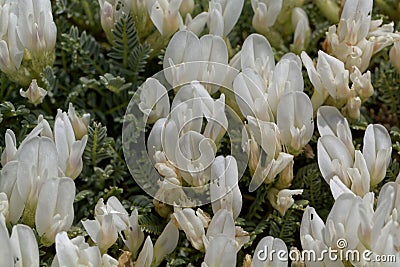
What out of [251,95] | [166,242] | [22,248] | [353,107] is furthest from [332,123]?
[22,248]

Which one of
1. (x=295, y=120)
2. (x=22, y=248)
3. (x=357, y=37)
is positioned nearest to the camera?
(x=22, y=248)

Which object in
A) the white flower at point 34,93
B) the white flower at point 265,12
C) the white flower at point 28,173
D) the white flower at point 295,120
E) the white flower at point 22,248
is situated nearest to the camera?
the white flower at point 22,248

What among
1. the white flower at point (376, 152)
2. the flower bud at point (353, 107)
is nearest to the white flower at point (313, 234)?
the white flower at point (376, 152)

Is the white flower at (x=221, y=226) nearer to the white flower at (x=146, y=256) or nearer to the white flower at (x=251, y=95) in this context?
the white flower at (x=146, y=256)

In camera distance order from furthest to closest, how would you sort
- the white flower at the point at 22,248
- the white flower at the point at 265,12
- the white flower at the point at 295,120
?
the white flower at the point at 265,12 < the white flower at the point at 295,120 < the white flower at the point at 22,248

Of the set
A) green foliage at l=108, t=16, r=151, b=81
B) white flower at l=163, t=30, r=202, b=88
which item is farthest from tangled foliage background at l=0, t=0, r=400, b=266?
white flower at l=163, t=30, r=202, b=88

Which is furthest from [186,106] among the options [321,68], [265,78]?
[321,68]

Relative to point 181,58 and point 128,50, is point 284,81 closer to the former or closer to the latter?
point 181,58

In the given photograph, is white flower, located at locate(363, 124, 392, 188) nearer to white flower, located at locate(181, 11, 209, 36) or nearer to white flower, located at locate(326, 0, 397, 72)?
white flower, located at locate(326, 0, 397, 72)

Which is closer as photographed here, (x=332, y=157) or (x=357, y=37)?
(x=332, y=157)
